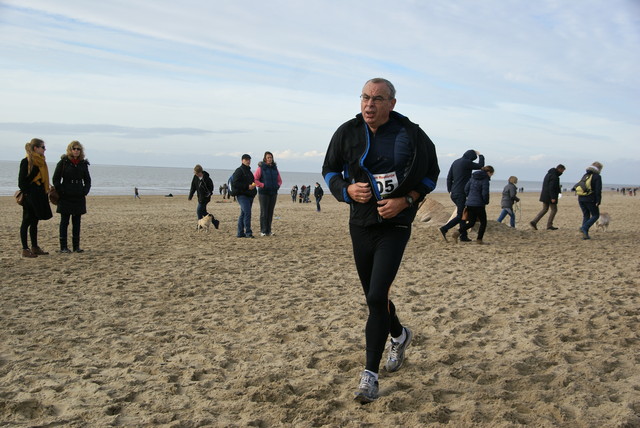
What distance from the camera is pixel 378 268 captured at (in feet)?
11.0

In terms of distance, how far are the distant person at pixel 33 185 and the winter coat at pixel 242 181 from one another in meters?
3.91

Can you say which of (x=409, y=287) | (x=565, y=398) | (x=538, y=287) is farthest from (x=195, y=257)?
(x=565, y=398)

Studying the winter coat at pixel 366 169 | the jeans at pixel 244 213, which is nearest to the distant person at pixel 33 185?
the jeans at pixel 244 213

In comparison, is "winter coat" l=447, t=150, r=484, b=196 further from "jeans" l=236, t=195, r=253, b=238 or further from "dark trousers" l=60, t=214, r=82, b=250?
"dark trousers" l=60, t=214, r=82, b=250

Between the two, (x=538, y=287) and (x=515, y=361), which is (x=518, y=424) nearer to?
(x=515, y=361)

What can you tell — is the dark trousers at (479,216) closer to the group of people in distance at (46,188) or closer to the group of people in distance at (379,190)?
the group of people in distance at (46,188)

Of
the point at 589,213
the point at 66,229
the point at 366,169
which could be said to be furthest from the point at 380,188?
the point at 589,213

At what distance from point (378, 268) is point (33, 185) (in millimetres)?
6856

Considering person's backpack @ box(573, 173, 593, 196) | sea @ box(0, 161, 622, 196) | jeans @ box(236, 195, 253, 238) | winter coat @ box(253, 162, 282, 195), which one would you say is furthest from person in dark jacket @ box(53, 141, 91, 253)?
sea @ box(0, 161, 622, 196)

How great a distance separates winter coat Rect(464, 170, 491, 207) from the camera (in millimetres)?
10516

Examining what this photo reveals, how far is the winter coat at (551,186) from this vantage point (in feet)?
45.0

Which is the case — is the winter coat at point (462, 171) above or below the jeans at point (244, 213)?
above

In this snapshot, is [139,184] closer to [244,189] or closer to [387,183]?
[244,189]

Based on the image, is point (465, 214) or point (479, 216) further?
point (465, 214)
